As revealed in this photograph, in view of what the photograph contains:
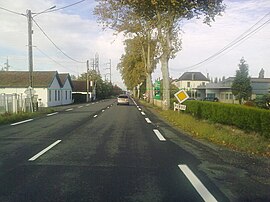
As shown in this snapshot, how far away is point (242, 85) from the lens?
2275 inches

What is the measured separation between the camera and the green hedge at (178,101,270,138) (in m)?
11.4

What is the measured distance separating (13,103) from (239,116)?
62.3ft

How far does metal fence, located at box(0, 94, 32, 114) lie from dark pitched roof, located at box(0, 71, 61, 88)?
67.6 feet

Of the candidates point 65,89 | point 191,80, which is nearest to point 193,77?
point 191,80

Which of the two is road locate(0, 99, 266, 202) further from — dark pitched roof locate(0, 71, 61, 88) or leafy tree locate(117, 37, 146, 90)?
leafy tree locate(117, 37, 146, 90)

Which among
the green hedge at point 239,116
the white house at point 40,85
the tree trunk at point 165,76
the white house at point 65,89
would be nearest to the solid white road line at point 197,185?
the green hedge at point 239,116

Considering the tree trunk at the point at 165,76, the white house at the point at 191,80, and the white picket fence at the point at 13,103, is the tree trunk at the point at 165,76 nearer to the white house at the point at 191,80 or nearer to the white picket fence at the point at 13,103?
the white picket fence at the point at 13,103

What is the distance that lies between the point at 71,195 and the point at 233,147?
6580mm

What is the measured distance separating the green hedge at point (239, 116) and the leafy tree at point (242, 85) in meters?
38.3

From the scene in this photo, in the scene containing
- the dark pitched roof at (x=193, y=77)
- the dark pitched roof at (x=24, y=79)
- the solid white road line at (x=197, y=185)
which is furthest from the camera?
the dark pitched roof at (x=193, y=77)

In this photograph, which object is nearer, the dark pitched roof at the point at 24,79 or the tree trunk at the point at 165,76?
the tree trunk at the point at 165,76

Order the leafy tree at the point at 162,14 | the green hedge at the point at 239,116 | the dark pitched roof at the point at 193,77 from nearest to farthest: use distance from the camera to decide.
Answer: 1. the green hedge at the point at 239,116
2. the leafy tree at the point at 162,14
3. the dark pitched roof at the point at 193,77

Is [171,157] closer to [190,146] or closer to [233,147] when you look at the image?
[190,146]

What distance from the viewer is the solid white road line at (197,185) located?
5208mm
